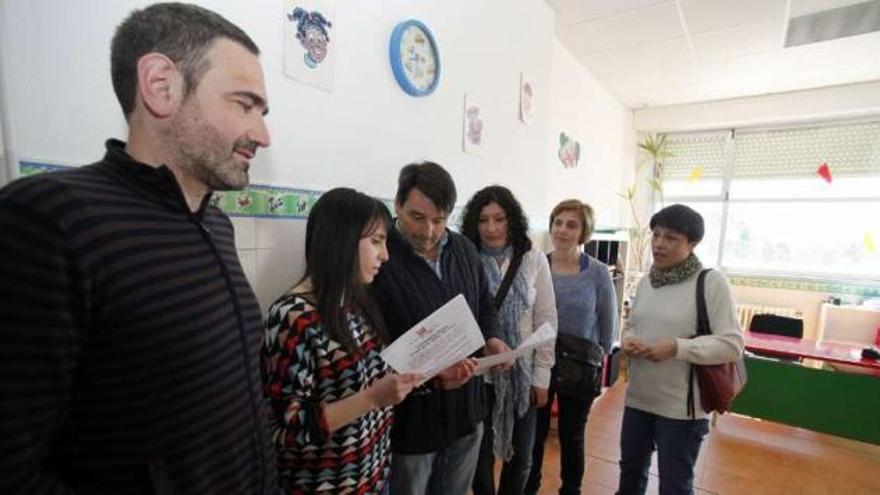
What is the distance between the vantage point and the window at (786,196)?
4.39m

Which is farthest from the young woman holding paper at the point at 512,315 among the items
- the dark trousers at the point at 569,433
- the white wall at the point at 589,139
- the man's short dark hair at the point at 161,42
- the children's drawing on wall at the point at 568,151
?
the children's drawing on wall at the point at 568,151

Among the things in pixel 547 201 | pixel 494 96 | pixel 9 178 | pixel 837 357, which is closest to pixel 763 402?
pixel 837 357

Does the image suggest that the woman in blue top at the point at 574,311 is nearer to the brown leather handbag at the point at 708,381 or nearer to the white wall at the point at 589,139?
the brown leather handbag at the point at 708,381

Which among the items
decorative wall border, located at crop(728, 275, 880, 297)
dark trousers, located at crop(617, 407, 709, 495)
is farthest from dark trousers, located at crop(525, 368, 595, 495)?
decorative wall border, located at crop(728, 275, 880, 297)

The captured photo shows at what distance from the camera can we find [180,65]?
22.8 inches

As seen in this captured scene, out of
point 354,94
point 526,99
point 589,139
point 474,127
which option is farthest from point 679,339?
point 589,139

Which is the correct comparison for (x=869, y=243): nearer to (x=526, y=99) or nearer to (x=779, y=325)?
(x=779, y=325)

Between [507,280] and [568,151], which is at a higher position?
[568,151]

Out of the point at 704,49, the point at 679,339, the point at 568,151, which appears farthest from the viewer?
the point at 568,151

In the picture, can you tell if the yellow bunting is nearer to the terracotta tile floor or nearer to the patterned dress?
the terracotta tile floor

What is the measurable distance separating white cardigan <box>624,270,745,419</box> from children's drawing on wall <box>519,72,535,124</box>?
4.28 ft

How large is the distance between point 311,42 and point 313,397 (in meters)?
1.02

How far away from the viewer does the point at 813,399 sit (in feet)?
8.85

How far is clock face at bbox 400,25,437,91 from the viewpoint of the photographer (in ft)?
5.07
